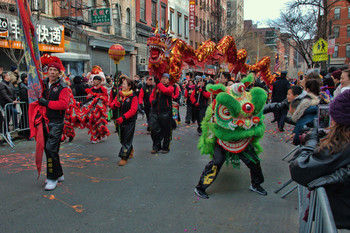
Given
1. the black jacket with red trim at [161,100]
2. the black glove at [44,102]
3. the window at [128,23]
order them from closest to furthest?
1. the black glove at [44,102]
2. the black jacket with red trim at [161,100]
3. the window at [128,23]

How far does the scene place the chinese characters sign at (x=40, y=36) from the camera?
1279cm

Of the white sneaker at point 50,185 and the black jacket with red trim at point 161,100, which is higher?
the black jacket with red trim at point 161,100

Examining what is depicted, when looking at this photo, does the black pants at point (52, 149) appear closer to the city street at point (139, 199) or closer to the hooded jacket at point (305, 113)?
the city street at point (139, 199)

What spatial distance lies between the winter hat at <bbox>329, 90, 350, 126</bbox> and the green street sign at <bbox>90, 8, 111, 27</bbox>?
17.8 meters

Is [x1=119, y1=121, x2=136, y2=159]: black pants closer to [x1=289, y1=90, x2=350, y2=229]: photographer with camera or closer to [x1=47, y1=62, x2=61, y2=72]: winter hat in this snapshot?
[x1=47, y1=62, x2=61, y2=72]: winter hat

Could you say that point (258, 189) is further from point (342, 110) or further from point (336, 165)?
point (342, 110)

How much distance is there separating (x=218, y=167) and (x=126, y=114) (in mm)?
2426

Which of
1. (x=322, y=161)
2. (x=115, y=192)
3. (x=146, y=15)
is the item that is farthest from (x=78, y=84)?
(x=146, y=15)

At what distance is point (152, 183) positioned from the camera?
4906mm

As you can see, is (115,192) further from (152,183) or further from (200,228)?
(200,228)

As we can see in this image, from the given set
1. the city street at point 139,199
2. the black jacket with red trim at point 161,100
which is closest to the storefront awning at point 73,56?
the city street at point 139,199

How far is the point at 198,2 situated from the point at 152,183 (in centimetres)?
3736

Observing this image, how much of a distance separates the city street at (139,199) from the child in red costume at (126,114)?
29 cm

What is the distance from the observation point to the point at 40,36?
596 inches
